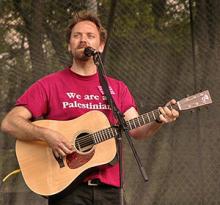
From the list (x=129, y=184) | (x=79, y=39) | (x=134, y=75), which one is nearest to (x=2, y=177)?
(x=129, y=184)

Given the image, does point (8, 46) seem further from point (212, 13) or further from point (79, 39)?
point (212, 13)

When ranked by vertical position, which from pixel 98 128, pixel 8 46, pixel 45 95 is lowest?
pixel 98 128

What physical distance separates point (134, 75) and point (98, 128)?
1.45 metres

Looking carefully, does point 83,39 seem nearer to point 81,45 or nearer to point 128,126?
point 81,45

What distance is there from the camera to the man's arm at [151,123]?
3281 mm

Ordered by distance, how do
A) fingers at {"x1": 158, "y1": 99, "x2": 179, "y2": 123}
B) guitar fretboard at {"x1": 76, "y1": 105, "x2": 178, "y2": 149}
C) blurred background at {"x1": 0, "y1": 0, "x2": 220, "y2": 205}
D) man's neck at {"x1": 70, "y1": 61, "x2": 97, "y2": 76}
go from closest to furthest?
fingers at {"x1": 158, "y1": 99, "x2": 179, "y2": 123}
guitar fretboard at {"x1": 76, "y1": 105, "x2": 178, "y2": 149}
man's neck at {"x1": 70, "y1": 61, "x2": 97, "y2": 76}
blurred background at {"x1": 0, "y1": 0, "x2": 220, "y2": 205}

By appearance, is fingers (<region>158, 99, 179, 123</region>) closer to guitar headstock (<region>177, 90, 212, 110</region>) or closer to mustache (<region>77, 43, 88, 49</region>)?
guitar headstock (<region>177, 90, 212, 110</region>)

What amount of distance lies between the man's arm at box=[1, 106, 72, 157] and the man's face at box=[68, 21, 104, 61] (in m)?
0.45

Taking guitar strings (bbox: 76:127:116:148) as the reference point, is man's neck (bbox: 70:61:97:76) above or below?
above

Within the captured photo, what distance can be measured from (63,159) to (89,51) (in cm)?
66

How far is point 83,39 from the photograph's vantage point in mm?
3506

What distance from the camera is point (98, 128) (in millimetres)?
3486

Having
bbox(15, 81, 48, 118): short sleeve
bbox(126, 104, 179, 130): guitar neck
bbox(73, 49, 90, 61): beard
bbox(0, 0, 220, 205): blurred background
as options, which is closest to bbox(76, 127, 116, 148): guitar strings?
bbox(126, 104, 179, 130): guitar neck

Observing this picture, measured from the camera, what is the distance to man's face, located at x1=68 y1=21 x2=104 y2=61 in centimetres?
346
